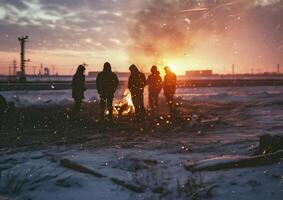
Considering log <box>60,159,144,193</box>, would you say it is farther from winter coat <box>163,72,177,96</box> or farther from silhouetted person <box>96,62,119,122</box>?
winter coat <box>163,72,177,96</box>

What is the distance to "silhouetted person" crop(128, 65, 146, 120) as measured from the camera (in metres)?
15.2

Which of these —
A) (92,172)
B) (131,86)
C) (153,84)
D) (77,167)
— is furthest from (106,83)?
(92,172)

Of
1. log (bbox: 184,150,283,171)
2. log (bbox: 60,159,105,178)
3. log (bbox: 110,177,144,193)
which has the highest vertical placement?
log (bbox: 184,150,283,171)

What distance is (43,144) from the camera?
10078 mm

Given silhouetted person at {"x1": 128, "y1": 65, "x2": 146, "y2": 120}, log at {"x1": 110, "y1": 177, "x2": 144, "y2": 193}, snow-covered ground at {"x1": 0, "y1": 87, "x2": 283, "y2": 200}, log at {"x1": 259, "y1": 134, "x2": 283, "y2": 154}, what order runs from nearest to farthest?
snow-covered ground at {"x1": 0, "y1": 87, "x2": 283, "y2": 200}, log at {"x1": 110, "y1": 177, "x2": 144, "y2": 193}, log at {"x1": 259, "y1": 134, "x2": 283, "y2": 154}, silhouetted person at {"x1": 128, "y1": 65, "x2": 146, "y2": 120}

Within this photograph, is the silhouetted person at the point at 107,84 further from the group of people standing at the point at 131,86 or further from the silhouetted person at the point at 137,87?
the silhouetted person at the point at 137,87

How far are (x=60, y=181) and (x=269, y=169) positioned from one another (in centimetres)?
344

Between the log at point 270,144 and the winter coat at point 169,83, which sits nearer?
the log at point 270,144

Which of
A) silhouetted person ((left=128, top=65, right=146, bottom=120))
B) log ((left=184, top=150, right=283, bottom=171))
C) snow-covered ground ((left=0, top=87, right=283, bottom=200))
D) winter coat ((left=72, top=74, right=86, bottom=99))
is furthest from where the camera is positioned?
winter coat ((left=72, top=74, right=86, bottom=99))

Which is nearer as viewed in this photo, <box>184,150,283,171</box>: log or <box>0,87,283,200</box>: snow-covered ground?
<box>0,87,283,200</box>: snow-covered ground

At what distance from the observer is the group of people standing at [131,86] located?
1420 centimetres

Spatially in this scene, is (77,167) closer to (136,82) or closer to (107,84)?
(107,84)

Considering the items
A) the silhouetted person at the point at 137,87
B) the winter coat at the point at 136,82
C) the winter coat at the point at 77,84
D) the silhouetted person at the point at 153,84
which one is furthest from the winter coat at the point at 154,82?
the winter coat at the point at 77,84

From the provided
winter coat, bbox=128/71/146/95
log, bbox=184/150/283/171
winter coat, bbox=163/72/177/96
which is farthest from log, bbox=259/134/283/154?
winter coat, bbox=163/72/177/96
